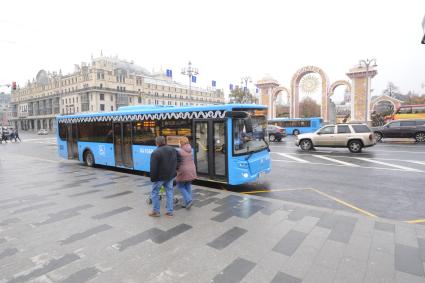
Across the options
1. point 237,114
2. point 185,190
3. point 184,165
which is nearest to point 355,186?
point 237,114

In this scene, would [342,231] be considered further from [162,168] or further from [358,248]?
[162,168]

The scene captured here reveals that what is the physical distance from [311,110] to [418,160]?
3103 inches

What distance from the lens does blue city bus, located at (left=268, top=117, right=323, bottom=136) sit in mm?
34406

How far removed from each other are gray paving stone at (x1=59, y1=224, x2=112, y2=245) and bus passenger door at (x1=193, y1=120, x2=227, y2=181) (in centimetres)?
365

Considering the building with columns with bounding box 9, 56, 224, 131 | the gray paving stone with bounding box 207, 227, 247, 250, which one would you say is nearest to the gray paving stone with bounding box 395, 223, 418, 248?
the gray paving stone with bounding box 207, 227, 247, 250

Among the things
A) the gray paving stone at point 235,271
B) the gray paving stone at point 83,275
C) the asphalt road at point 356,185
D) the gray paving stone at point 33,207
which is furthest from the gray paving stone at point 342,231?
the gray paving stone at point 33,207

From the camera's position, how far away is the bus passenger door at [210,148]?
8008 mm

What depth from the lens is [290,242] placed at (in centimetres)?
462

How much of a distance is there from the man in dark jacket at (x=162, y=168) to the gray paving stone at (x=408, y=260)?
4260mm

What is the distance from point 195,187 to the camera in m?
8.57

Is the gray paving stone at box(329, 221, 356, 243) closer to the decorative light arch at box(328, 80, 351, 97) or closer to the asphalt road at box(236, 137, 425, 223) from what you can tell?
the asphalt road at box(236, 137, 425, 223)

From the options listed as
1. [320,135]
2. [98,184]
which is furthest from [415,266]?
[320,135]

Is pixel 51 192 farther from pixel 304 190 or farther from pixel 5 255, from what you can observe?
pixel 304 190

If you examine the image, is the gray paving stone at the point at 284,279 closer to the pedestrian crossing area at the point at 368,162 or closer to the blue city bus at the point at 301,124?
the pedestrian crossing area at the point at 368,162
